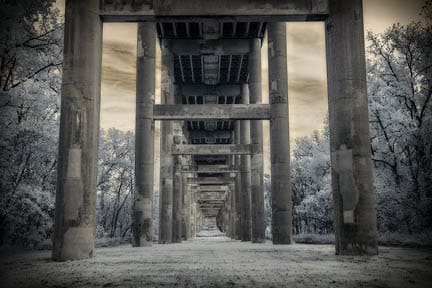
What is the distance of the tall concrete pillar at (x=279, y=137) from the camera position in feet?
63.5

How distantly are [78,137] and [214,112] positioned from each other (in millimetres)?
11469

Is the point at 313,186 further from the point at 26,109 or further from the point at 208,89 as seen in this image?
the point at 26,109

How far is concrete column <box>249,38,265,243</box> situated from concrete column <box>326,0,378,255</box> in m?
13.5

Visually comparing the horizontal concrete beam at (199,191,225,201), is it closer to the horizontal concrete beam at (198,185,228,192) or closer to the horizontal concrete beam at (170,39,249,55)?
the horizontal concrete beam at (198,185,228,192)

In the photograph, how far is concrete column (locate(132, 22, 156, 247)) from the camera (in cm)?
1948

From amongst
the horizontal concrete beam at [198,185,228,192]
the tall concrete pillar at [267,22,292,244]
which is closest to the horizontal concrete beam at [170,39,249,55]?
the tall concrete pillar at [267,22,292,244]

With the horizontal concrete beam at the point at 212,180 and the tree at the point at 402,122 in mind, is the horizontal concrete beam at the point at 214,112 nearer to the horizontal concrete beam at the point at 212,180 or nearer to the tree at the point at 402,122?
the tree at the point at 402,122

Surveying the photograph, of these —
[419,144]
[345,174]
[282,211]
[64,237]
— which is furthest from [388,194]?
[64,237]

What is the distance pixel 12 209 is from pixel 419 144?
15651 mm

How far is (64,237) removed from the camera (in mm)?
9797

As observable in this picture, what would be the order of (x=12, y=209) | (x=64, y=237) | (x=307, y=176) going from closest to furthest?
(x=64, y=237), (x=12, y=209), (x=307, y=176)

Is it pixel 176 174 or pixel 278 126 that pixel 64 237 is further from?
pixel 176 174

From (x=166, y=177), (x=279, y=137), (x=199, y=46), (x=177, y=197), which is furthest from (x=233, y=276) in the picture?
(x=177, y=197)

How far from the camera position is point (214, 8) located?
1098 cm
